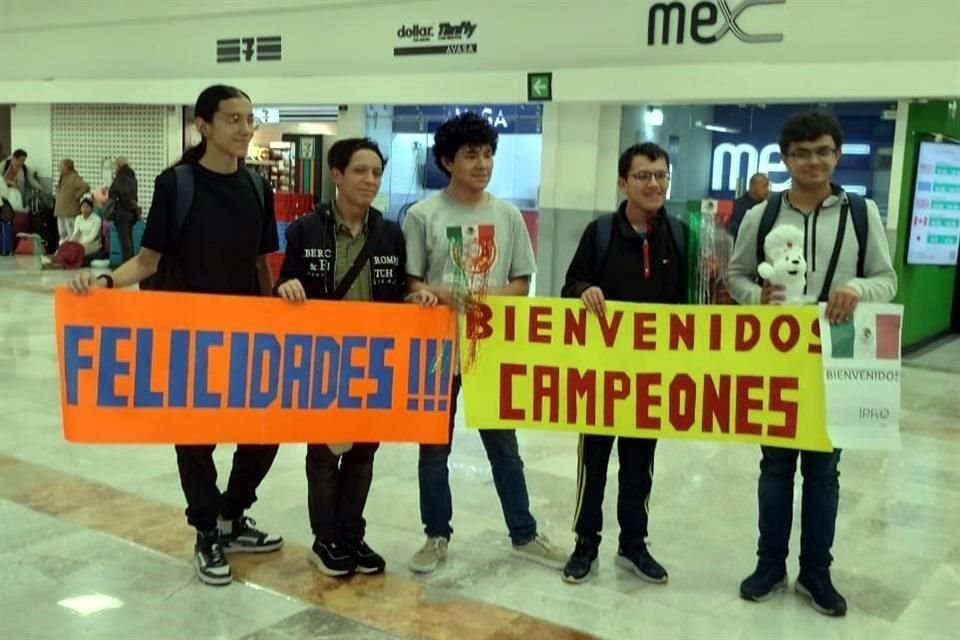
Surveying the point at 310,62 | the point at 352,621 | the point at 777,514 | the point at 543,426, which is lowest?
the point at 352,621

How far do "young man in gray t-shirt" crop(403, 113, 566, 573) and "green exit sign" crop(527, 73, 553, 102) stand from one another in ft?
22.1

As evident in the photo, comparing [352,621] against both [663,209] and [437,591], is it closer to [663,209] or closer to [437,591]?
[437,591]

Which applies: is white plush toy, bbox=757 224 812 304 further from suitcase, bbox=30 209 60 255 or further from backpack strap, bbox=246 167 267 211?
suitcase, bbox=30 209 60 255

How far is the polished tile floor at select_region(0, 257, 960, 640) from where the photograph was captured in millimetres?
3004

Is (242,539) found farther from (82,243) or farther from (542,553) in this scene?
(82,243)

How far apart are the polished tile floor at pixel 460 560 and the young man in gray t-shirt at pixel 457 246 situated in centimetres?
30

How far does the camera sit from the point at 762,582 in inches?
129

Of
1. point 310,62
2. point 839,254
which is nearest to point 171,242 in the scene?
point 839,254

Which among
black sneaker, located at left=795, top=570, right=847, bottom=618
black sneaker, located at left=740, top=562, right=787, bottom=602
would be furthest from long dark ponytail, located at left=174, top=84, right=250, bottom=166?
black sneaker, located at left=795, top=570, right=847, bottom=618

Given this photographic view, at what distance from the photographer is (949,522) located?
13.9 feet

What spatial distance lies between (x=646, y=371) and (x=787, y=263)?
0.59 m

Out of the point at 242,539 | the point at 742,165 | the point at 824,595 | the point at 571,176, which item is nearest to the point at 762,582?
the point at 824,595

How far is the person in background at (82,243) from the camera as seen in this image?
42.8 feet

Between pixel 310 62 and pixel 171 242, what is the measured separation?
368 inches
